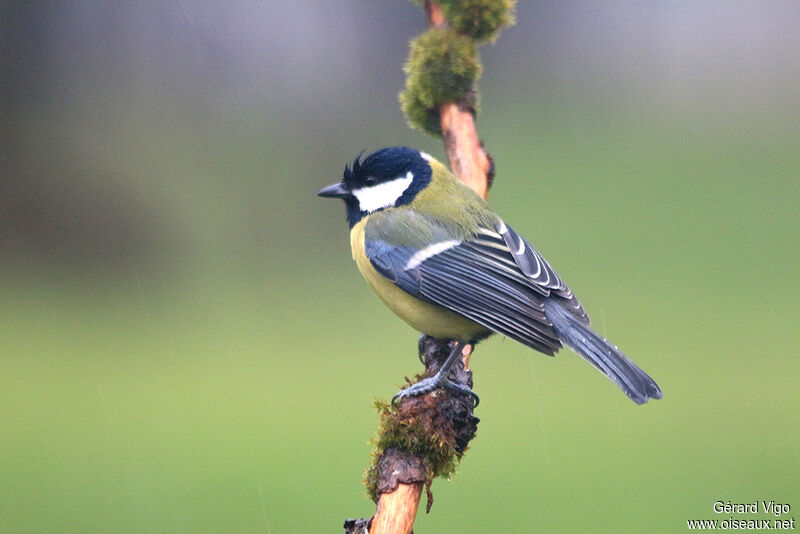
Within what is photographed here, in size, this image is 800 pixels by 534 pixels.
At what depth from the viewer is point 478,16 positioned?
2949mm

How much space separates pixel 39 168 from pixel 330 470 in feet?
10.0

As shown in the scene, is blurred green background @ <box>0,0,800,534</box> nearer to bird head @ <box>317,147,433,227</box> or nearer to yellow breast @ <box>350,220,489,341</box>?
yellow breast @ <box>350,220,489,341</box>

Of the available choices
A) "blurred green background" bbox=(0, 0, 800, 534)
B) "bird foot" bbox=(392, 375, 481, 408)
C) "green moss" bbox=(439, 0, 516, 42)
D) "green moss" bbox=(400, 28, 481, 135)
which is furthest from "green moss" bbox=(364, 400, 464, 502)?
"blurred green background" bbox=(0, 0, 800, 534)

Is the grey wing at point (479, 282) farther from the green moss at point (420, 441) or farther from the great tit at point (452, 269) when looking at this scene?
the green moss at point (420, 441)

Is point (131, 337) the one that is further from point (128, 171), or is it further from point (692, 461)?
point (692, 461)

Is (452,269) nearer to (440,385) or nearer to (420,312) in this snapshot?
(420,312)

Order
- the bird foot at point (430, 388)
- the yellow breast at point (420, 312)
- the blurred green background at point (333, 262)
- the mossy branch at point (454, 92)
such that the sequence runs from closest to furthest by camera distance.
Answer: the bird foot at point (430, 388) → the yellow breast at point (420, 312) → the mossy branch at point (454, 92) → the blurred green background at point (333, 262)

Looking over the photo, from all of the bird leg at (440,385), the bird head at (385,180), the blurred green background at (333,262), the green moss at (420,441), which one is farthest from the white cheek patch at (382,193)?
the blurred green background at (333,262)

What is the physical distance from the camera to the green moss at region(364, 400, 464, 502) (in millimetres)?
2141

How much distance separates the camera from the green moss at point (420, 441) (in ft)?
7.02

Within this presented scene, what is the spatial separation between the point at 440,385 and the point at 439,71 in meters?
1.09

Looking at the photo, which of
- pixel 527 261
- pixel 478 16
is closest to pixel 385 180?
pixel 527 261

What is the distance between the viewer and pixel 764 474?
163 inches

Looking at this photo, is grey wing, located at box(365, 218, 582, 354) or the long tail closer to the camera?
the long tail
